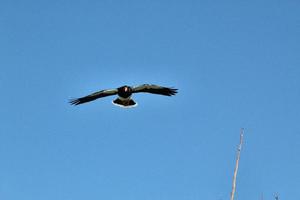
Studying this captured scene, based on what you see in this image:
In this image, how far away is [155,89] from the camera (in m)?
66.1

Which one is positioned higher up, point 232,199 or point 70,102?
point 70,102

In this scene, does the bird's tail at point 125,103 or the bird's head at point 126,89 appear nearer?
the bird's tail at point 125,103

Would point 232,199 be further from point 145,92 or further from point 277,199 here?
point 145,92

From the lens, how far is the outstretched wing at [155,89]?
65.9m

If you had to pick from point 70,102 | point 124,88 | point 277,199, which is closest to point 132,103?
point 124,88

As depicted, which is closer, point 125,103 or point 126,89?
point 126,89

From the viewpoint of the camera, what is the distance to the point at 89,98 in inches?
2753

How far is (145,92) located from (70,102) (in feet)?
22.3

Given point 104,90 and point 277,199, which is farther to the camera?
point 104,90

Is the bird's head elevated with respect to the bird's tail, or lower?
elevated

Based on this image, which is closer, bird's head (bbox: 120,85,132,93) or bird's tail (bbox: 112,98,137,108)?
bird's tail (bbox: 112,98,137,108)

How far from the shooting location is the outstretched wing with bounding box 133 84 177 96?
65938 mm

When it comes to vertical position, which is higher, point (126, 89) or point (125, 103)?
point (126, 89)

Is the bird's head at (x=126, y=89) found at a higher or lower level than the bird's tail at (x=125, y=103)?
higher
